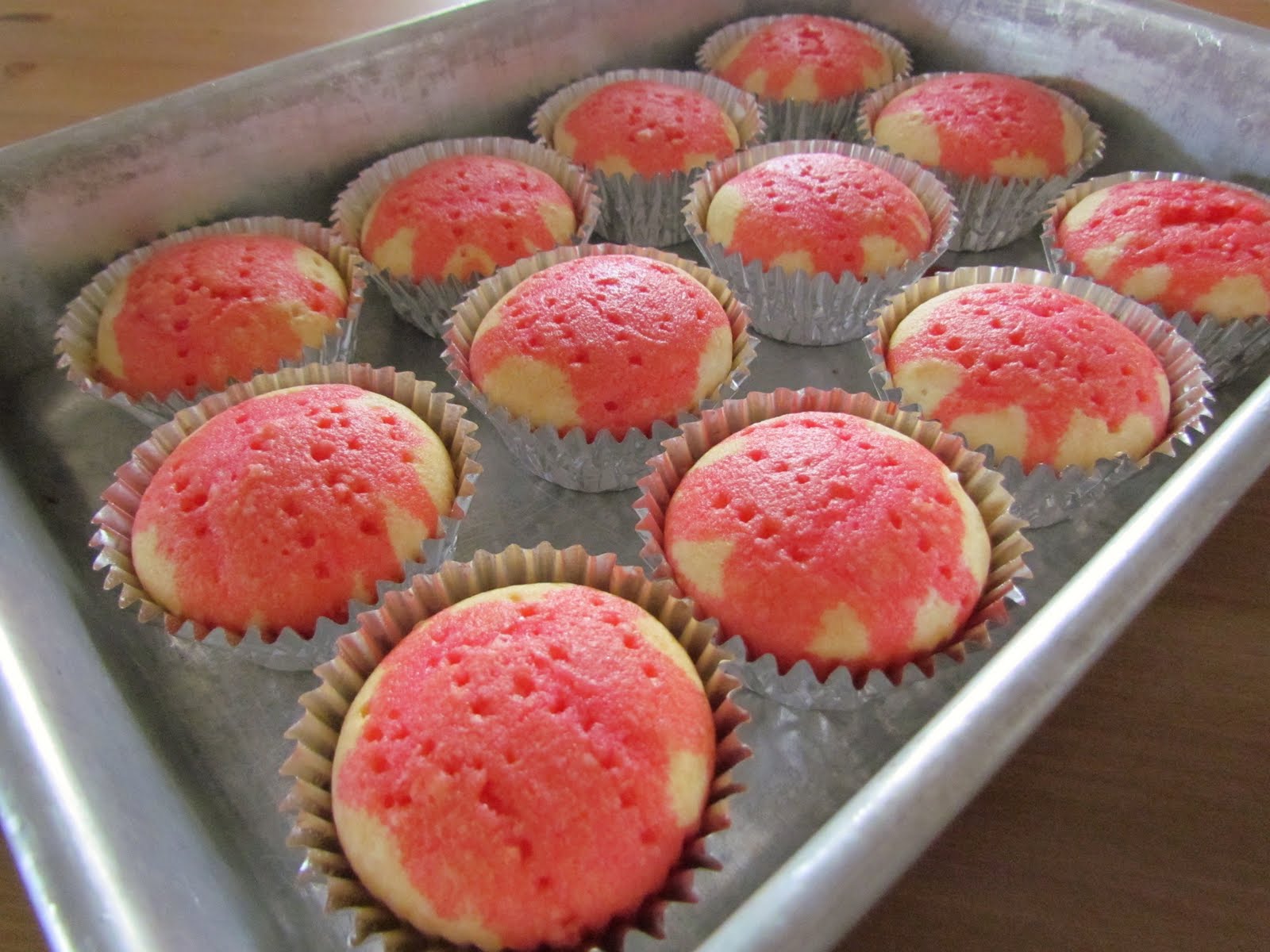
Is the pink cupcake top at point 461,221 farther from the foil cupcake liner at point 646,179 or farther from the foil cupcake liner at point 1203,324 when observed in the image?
the foil cupcake liner at point 1203,324

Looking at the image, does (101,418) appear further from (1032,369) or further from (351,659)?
(1032,369)

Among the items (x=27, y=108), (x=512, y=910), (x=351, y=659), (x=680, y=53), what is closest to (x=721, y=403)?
(x=351, y=659)

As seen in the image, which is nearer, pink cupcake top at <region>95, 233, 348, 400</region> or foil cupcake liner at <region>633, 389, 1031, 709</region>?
foil cupcake liner at <region>633, 389, 1031, 709</region>

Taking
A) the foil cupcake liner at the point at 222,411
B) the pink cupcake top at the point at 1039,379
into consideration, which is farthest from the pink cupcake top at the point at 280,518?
the pink cupcake top at the point at 1039,379

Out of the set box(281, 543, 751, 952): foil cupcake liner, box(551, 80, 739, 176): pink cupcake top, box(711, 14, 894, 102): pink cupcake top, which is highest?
box(711, 14, 894, 102): pink cupcake top

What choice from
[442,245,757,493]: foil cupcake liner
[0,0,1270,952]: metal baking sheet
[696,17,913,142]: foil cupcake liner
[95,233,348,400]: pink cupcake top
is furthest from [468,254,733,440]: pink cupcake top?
[696,17,913,142]: foil cupcake liner

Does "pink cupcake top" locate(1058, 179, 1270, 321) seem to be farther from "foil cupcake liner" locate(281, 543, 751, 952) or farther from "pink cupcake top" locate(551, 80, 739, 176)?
"foil cupcake liner" locate(281, 543, 751, 952)

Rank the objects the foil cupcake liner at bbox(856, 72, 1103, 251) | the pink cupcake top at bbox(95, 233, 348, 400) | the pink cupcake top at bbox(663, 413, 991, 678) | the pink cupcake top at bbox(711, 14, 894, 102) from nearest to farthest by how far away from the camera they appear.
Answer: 1. the pink cupcake top at bbox(663, 413, 991, 678)
2. the pink cupcake top at bbox(95, 233, 348, 400)
3. the foil cupcake liner at bbox(856, 72, 1103, 251)
4. the pink cupcake top at bbox(711, 14, 894, 102)
